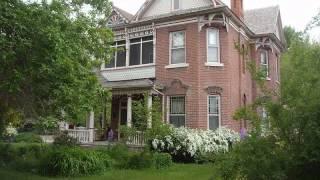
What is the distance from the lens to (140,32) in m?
24.5

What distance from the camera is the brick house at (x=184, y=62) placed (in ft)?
72.2

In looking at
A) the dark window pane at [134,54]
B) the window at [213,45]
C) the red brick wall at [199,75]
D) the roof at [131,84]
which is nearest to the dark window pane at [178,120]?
the red brick wall at [199,75]

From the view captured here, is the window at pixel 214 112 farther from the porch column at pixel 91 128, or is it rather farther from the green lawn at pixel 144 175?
Result: the porch column at pixel 91 128

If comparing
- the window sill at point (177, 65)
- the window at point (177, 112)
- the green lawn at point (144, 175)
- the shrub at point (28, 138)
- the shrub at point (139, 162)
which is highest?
the window sill at point (177, 65)

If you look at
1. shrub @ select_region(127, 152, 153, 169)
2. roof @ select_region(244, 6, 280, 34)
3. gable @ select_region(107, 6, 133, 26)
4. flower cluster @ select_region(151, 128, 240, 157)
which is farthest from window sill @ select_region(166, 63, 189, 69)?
shrub @ select_region(127, 152, 153, 169)

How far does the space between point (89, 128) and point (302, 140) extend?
18050mm

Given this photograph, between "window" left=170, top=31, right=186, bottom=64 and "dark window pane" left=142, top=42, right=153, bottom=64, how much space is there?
149cm

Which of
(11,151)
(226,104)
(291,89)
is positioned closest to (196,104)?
(226,104)

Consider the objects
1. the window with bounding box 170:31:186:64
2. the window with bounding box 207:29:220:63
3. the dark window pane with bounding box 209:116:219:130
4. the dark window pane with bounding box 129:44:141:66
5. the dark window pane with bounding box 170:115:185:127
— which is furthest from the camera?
the dark window pane with bounding box 129:44:141:66

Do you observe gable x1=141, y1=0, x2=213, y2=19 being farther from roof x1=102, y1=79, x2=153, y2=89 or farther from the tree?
the tree

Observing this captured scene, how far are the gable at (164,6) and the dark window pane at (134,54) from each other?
1823mm

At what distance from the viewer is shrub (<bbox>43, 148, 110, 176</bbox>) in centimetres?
1385

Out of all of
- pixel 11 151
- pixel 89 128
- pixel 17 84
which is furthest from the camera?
pixel 89 128

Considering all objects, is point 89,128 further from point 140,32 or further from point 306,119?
point 306,119
